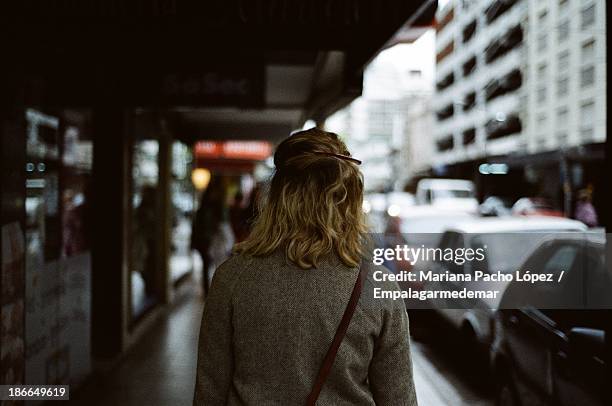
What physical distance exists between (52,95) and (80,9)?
2.11 m

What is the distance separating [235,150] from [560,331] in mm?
11617

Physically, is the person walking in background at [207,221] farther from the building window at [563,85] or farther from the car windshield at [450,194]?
the car windshield at [450,194]

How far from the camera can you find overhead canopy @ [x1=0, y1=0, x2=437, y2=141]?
3260mm

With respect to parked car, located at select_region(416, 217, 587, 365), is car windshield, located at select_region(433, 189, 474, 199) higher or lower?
higher

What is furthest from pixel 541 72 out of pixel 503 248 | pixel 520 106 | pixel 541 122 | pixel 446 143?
pixel 503 248

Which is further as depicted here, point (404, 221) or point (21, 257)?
point (404, 221)

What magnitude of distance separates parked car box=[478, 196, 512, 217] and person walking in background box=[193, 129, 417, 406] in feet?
73.6

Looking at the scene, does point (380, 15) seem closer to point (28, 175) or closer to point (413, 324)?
point (413, 324)

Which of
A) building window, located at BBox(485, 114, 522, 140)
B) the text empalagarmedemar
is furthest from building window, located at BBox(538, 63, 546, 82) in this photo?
the text empalagarmedemar

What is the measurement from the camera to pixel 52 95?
5.09 meters

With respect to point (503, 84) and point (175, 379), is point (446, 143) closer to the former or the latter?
point (503, 84)

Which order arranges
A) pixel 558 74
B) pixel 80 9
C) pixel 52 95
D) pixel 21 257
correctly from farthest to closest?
pixel 558 74 < pixel 52 95 < pixel 21 257 < pixel 80 9

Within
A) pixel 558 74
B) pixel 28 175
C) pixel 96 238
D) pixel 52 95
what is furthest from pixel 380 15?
pixel 558 74

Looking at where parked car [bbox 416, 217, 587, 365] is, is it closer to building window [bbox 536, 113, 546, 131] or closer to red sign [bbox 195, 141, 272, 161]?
red sign [bbox 195, 141, 272, 161]
